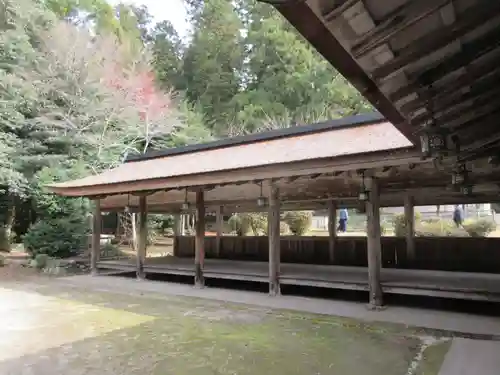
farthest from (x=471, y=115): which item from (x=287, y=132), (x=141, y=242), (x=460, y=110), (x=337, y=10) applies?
(x=141, y=242)

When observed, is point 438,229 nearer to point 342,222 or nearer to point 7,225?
point 342,222

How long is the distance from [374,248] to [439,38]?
15.4ft

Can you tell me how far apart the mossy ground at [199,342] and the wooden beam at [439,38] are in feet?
9.18

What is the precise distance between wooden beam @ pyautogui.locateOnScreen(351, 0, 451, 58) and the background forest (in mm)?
13351

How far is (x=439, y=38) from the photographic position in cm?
199

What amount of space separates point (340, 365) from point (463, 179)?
3.18 m

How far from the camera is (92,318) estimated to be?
608cm

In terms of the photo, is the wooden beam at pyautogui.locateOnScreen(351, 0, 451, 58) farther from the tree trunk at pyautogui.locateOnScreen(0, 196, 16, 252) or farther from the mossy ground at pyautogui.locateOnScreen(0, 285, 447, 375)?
the tree trunk at pyautogui.locateOnScreen(0, 196, 16, 252)

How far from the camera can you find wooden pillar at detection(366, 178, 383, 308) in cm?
627

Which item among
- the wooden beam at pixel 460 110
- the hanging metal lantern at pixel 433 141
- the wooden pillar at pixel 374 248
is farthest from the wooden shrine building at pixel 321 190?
the wooden beam at pixel 460 110

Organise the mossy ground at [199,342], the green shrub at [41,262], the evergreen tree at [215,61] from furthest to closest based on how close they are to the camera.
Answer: the evergreen tree at [215,61], the green shrub at [41,262], the mossy ground at [199,342]

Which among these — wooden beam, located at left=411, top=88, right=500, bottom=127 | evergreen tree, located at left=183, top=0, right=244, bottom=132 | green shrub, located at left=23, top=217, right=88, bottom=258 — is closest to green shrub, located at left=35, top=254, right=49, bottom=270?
green shrub, located at left=23, top=217, right=88, bottom=258

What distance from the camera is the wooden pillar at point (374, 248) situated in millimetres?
6266

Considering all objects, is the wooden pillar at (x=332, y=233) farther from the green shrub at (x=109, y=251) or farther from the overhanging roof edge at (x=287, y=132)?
the green shrub at (x=109, y=251)
